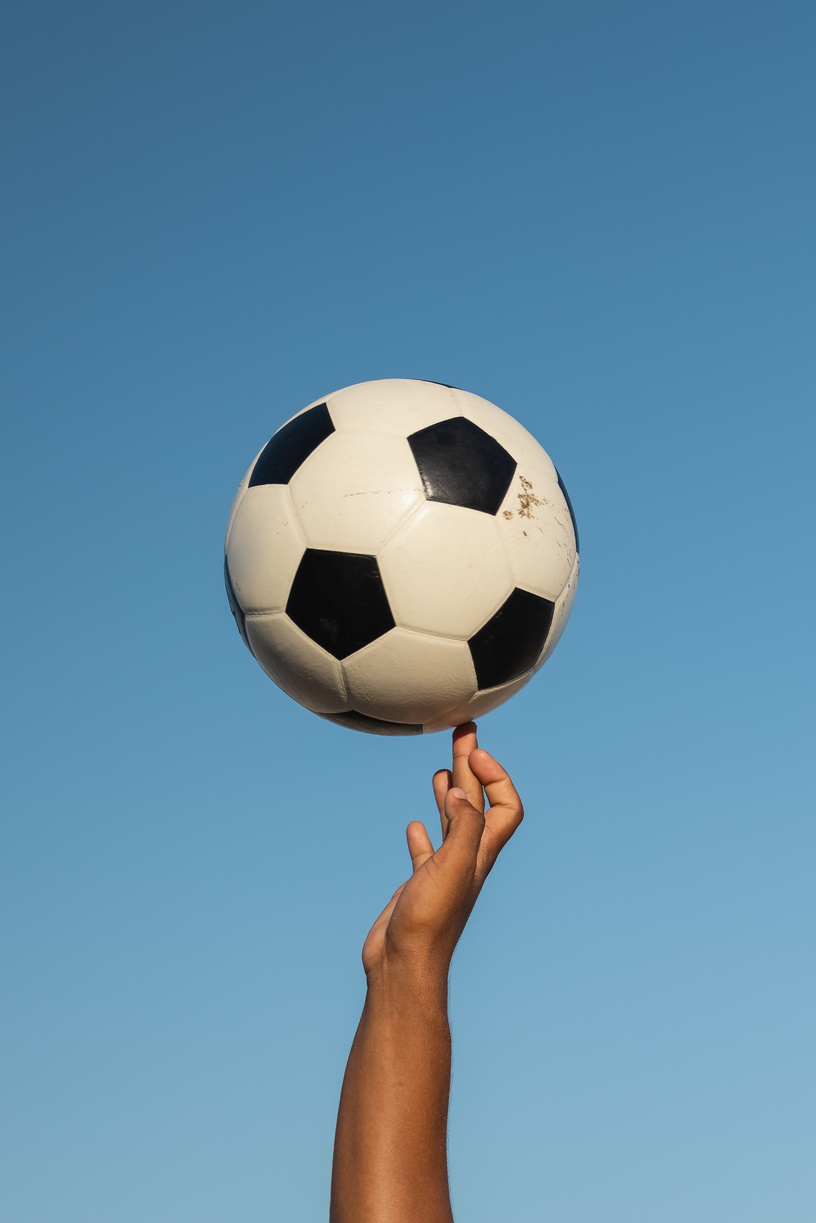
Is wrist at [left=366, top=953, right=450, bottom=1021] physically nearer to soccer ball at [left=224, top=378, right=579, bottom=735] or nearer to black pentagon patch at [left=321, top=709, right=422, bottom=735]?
soccer ball at [left=224, top=378, right=579, bottom=735]

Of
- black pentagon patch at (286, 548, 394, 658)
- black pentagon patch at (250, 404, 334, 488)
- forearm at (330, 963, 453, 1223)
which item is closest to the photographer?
forearm at (330, 963, 453, 1223)

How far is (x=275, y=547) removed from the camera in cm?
517

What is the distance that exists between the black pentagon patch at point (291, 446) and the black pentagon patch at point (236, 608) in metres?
0.50

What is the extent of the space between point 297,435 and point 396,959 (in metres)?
2.75

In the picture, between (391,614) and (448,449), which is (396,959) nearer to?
(391,614)

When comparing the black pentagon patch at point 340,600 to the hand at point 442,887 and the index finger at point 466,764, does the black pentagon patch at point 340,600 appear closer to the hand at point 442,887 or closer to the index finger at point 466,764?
the index finger at point 466,764

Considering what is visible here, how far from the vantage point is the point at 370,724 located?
218 inches

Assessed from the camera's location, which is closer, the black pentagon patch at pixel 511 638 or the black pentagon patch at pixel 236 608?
the black pentagon patch at pixel 511 638

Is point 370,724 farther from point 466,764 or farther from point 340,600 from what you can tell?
point 340,600

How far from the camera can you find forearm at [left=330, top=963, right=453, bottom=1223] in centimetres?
322

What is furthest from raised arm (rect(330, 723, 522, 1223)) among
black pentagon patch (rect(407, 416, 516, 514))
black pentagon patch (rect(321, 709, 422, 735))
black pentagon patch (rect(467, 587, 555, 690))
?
black pentagon patch (rect(407, 416, 516, 514))

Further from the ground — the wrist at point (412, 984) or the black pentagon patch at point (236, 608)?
the black pentagon patch at point (236, 608)

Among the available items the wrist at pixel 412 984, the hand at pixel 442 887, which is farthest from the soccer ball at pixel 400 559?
the wrist at pixel 412 984

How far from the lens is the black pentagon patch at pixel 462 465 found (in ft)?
16.7
